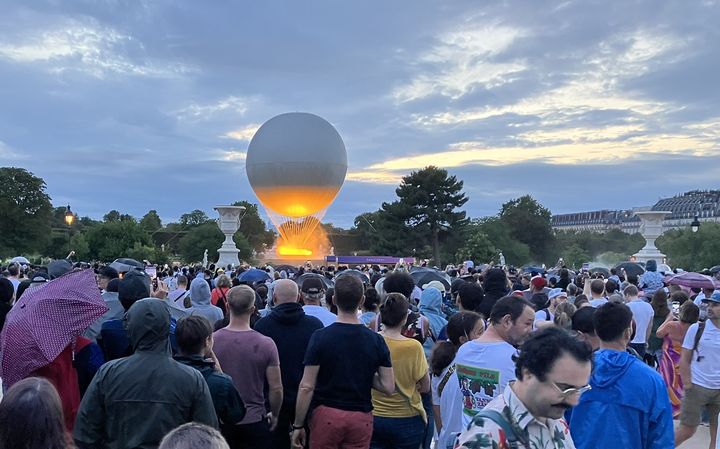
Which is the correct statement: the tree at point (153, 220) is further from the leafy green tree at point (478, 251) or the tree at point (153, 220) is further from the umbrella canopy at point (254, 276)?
the umbrella canopy at point (254, 276)

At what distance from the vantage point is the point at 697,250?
53594 mm

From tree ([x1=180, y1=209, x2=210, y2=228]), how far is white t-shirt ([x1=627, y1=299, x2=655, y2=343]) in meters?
98.9

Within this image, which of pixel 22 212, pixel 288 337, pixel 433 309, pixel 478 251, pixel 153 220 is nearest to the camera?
pixel 288 337

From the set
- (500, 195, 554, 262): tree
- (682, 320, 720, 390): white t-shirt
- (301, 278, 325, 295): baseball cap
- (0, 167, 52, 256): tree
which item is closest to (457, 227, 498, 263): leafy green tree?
(500, 195, 554, 262): tree

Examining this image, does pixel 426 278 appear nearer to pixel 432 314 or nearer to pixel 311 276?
pixel 311 276

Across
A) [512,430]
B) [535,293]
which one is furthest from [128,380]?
[535,293]

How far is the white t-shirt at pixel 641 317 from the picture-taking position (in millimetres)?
8766

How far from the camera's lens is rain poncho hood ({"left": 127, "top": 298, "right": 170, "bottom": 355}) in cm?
368

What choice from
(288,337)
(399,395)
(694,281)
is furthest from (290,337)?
(694,281)

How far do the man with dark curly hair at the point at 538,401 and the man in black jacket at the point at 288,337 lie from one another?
10.1 ft

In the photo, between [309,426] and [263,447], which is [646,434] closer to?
[309,426]

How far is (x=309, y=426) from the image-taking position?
484 centimetres

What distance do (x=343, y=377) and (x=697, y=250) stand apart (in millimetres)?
56373

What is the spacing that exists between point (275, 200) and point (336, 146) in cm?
713
